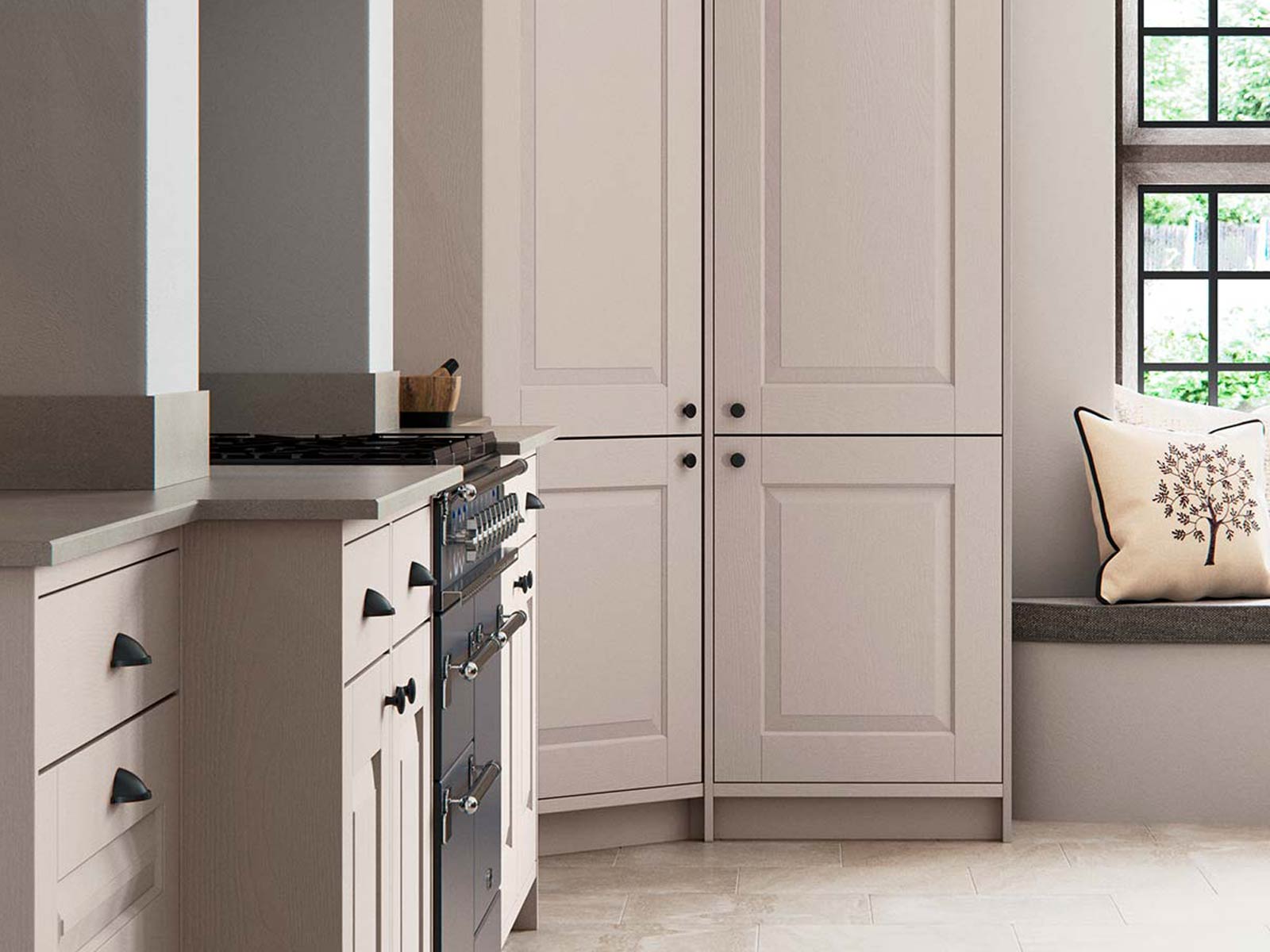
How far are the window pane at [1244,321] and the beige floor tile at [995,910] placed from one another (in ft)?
5.72

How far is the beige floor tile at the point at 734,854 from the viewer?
133 inches

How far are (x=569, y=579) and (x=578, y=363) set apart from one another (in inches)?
18.5

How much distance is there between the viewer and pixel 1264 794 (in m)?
3.58

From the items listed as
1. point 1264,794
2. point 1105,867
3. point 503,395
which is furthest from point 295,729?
point 1264,794

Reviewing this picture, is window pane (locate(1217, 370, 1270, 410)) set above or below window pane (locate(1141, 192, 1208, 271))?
below

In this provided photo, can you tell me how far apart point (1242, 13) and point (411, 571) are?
10.8ft

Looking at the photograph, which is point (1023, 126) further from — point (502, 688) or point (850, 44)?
point (502, 688)

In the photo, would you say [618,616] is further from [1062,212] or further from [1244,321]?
[1244,321]

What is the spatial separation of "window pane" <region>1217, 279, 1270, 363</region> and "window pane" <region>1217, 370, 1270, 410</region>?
0.12 ft

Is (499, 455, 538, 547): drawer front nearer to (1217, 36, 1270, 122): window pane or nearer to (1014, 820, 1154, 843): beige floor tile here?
(1014, 820, 1154, 843): beige floor tile

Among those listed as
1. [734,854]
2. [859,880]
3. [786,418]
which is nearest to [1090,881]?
[859,880]

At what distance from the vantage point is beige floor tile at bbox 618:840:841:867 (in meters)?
3.38

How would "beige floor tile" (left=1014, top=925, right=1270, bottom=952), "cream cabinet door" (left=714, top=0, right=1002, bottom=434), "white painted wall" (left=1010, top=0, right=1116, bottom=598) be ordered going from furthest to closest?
"white painted wall" (left=1010, top=0, right=1116, bottom=598) → "cream cabinet door" (left=714, top=0, right=1002, bottom=434) → "beige floor tile" (left=1014, top=925, right=1270, bottom=952)

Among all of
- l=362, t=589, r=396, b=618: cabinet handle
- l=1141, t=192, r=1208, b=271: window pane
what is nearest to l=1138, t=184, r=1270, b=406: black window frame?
l=1141, t=192, r=1208, b=271: window pane
